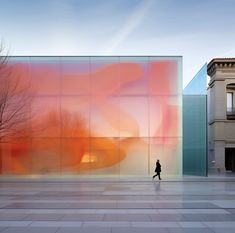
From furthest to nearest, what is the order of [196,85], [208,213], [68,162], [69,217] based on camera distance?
[196,85] < [68,162] < [208,213] < [69,217]

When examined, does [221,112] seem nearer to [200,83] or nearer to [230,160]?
[230,160]

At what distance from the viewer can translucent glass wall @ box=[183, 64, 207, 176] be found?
1378 inches

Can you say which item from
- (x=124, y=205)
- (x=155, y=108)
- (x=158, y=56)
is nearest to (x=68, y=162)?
(x=155, y=108)

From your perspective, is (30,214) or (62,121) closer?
(30,214)

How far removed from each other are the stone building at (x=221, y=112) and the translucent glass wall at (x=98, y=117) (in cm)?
1327

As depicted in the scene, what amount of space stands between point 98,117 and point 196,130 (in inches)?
324

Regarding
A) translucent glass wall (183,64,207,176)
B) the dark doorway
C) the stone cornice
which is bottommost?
the dark doorway

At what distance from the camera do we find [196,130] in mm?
35750

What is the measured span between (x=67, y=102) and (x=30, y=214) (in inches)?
910

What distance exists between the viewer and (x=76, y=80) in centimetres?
3528

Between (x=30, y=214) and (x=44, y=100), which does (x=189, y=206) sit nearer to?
(x=30, y=214)

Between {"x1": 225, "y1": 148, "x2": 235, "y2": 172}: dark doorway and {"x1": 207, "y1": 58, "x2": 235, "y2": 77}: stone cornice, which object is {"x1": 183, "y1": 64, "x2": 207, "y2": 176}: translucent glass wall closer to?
{"x1": 207, "y1": 58, "x2": 235, "y2": 77}: stone cornice

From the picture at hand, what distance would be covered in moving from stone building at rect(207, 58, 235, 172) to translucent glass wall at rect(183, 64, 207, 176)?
1092cm

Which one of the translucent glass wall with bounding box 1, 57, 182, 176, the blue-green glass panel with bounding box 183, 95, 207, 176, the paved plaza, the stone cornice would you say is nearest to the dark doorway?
the stone cornice
